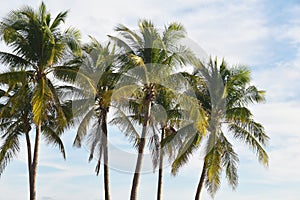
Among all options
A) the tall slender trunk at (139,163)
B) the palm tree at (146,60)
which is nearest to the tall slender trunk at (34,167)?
the palm tree at (146,60)

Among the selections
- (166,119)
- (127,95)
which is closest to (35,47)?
(127,95)

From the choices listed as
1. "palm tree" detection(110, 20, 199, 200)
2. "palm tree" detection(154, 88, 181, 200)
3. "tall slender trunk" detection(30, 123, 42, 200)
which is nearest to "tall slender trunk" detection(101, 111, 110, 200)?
"palm tree" detection(110, 20, 199, 200)

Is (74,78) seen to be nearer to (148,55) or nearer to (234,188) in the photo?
(148,55)

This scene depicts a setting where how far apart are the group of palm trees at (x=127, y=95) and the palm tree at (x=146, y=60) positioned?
43mm

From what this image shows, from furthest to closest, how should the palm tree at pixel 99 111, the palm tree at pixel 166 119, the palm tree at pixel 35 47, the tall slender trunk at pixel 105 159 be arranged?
1. the palm tree at pixel 166 119
2. the tall slender trunk at pixel 105 159
3. the palm tree at pixel 99 111
4. the palm tree at pixel 35 47

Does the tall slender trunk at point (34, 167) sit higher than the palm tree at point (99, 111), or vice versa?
the palm tree at point (99, 111)

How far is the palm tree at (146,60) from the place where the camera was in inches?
990

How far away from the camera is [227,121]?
28953 mm

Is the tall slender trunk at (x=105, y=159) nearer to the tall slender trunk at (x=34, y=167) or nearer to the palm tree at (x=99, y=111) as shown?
the palm tree at (x=99, y=111)

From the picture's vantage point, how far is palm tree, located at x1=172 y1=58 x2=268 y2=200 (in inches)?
1088

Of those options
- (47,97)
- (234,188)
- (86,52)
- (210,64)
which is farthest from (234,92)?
(47,97)

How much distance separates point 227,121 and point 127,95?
21.0 ft

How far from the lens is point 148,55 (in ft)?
84.8

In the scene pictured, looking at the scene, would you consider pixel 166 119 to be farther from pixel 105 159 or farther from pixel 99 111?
pixel 105 159
